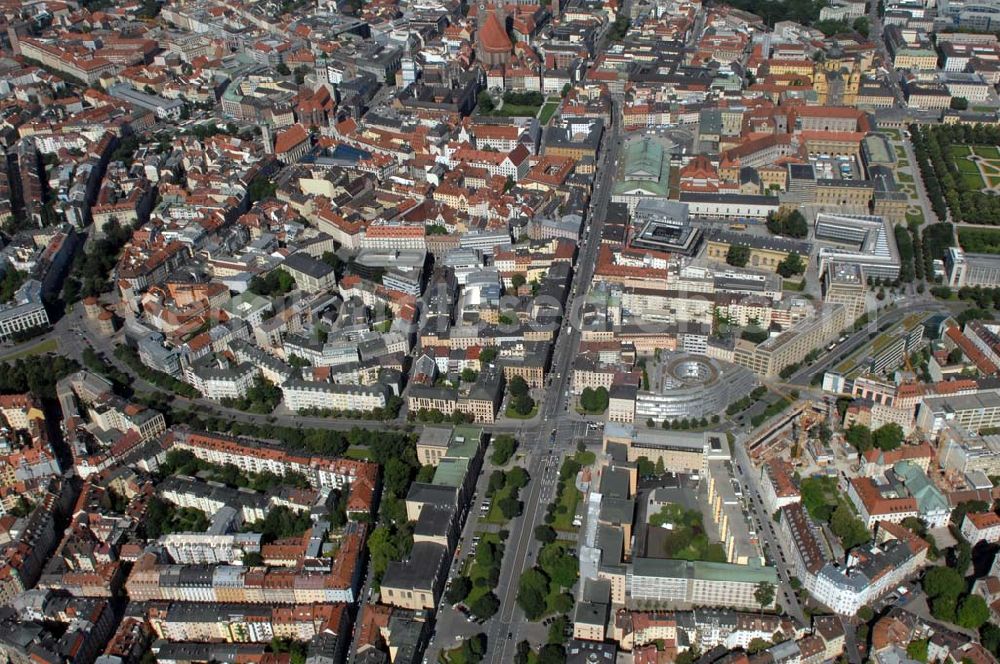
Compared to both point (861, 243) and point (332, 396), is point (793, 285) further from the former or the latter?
point (332, 396)

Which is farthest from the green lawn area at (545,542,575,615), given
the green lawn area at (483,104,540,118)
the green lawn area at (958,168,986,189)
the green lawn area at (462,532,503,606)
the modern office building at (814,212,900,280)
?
the green lawn area at (483,104,540,118)

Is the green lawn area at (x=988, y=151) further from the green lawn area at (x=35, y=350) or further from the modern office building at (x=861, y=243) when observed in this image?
the green lawn area at (x=35, y=350)

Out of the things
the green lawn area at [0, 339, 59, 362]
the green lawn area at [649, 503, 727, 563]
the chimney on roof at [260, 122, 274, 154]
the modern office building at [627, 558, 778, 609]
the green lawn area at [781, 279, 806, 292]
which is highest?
the modern office building at [627, 558, 778, 609]

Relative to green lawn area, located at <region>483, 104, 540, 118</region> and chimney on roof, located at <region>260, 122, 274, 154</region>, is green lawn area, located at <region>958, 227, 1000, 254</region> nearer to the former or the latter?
green lawn area, located at <region>483, 104, 540, 118</region>

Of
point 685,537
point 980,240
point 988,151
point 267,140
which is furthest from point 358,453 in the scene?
point 988,151

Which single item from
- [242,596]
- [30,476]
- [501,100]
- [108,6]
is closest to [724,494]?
[242,596]

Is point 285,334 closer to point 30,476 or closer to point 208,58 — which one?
point 30,476
